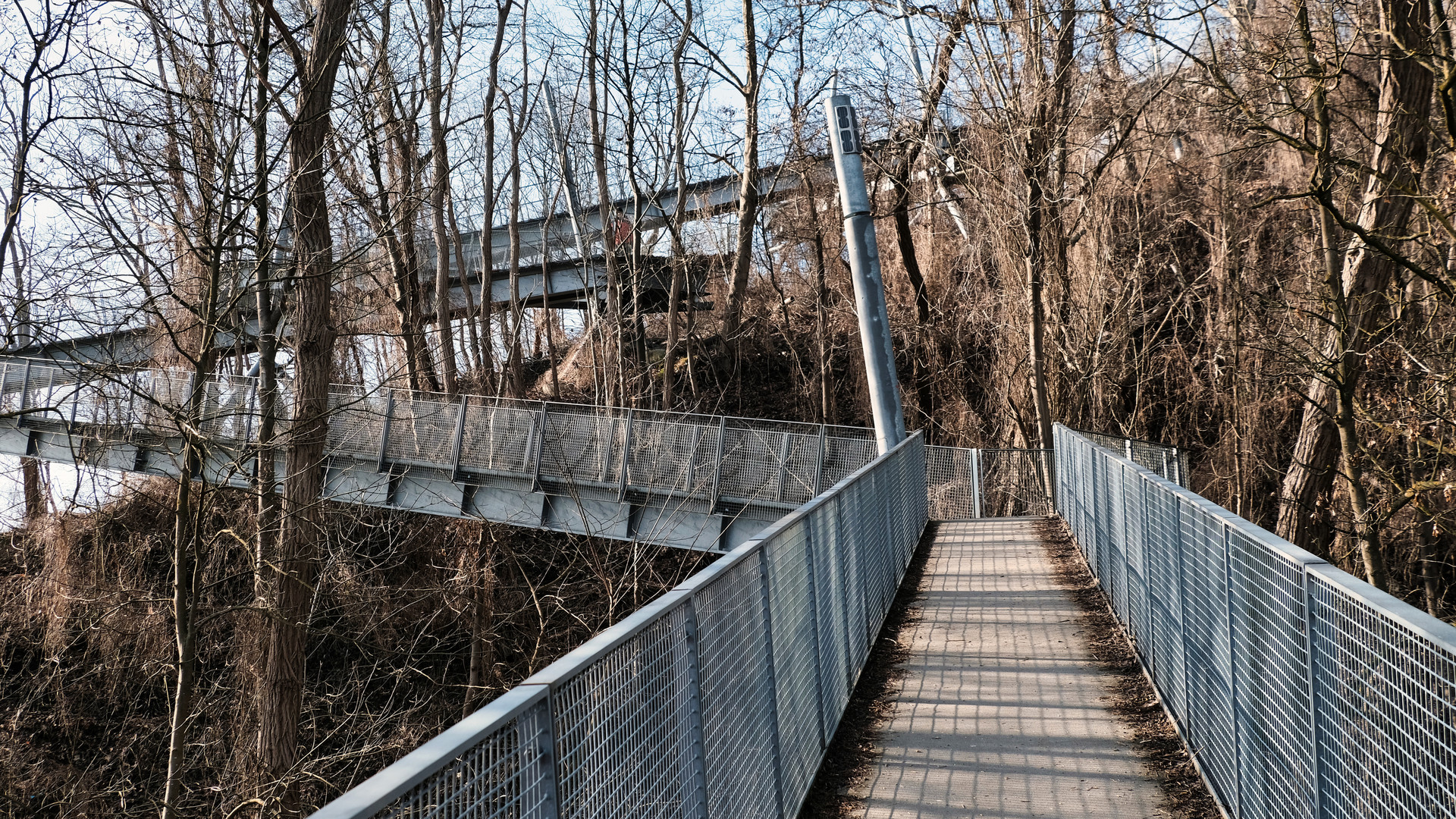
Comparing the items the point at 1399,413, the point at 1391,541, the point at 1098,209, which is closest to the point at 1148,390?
the point at 1098,209

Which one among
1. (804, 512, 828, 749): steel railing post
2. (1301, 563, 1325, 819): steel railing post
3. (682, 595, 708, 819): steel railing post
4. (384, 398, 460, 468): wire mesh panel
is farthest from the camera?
(384, 398, 460, 468): wire mesh panel

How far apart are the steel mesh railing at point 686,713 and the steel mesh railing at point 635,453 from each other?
40.1ft

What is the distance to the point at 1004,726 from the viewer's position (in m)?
6.60

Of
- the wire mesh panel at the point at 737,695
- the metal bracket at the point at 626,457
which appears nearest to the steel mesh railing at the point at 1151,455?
the metal bracket at the point at 626,457

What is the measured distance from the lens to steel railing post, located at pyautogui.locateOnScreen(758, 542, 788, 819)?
16.0 feet

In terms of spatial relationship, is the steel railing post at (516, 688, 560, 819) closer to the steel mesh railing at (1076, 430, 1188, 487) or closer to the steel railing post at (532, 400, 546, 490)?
the steel mesh railing at (1076, 430, 1188, 487)

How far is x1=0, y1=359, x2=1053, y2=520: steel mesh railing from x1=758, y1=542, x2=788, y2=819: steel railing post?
1395 cm

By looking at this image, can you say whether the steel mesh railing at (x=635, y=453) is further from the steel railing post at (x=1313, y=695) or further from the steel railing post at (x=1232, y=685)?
the steel railing post at (x=1313, y=695)

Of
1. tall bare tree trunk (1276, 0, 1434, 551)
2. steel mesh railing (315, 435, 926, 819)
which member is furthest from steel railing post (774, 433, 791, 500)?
steel mesh railing (315, 435, 926, 819)

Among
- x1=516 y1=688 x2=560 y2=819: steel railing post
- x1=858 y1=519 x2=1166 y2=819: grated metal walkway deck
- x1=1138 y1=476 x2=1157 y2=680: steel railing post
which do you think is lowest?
x1=858 y1=519 x2=1166 y2=819: grated metal walkway deck

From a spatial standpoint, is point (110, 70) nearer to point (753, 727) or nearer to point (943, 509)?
point (753, 727)

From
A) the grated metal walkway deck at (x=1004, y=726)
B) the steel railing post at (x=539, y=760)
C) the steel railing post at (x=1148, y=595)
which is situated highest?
the steel railing post at (x=539, y=760)

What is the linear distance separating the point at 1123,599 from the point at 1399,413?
553cm

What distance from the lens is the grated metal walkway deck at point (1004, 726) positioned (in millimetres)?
5375
